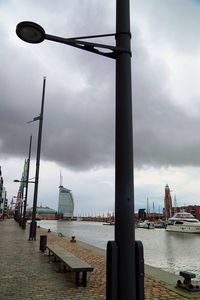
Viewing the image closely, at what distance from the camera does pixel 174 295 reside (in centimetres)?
843

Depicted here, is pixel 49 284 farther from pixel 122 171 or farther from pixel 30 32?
pixel 30 32

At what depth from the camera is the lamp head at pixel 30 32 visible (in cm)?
443

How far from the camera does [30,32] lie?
4.52 meters

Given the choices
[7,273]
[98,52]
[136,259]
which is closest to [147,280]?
[7,273]

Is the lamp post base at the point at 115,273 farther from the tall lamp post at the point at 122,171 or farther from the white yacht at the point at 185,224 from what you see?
the white yacht at the point at 185,224

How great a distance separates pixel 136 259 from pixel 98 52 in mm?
2636

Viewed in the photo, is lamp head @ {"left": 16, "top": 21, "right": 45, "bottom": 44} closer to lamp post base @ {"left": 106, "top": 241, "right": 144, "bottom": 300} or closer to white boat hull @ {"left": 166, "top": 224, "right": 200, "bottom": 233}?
lamp post base @ {"left": 106, "top": 241, "right": 144, "bottom": 300}

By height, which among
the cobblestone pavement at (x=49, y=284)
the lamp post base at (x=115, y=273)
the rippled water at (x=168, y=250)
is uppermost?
the lamp post base at (x=115, y=273)

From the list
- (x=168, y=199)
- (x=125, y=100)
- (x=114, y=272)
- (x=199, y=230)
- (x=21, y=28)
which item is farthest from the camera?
(x=168, y=199)

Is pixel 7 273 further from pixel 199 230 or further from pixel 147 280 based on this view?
pixel 199 230

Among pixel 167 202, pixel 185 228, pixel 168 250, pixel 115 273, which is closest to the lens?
pixel 115 273

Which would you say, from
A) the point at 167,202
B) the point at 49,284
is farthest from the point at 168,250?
the point at 167,202

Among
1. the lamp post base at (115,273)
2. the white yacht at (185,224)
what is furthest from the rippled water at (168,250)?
the white yacht at (185,224)

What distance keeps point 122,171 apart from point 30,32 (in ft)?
7.29
